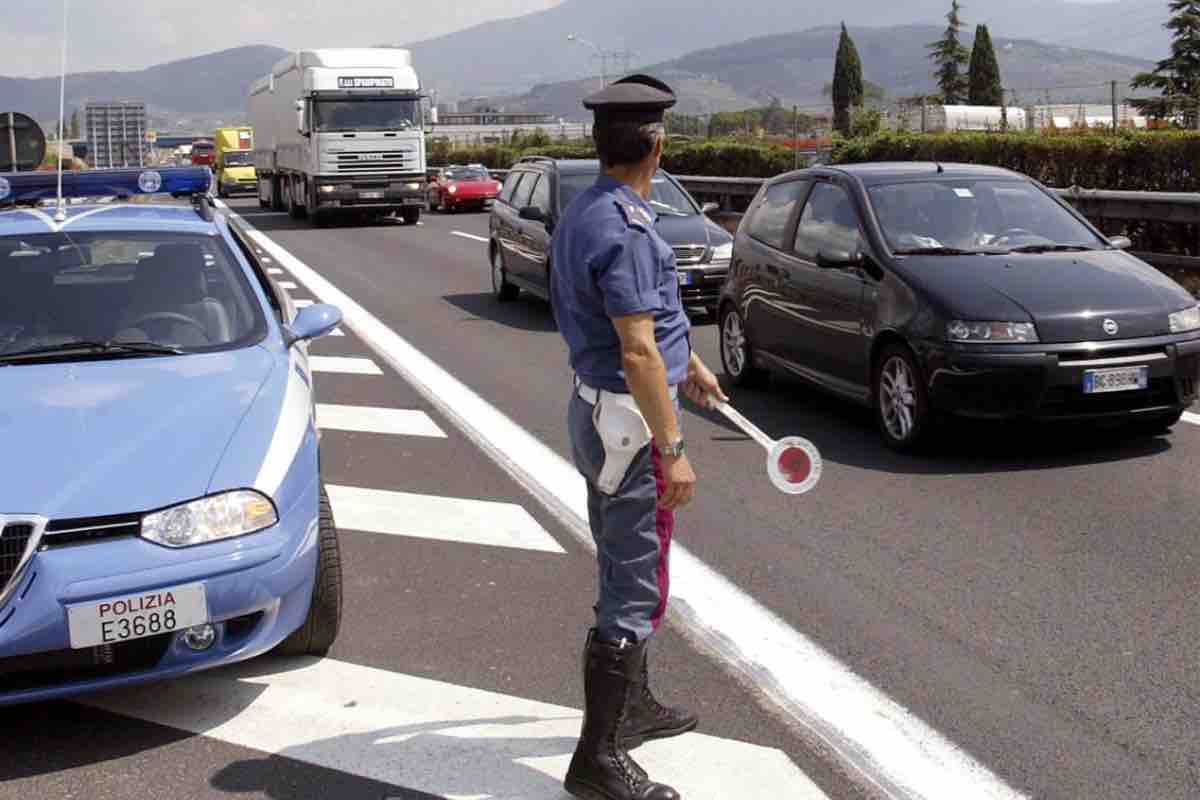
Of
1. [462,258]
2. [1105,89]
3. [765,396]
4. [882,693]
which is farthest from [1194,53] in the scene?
[882,693]

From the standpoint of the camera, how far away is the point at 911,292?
324 inches

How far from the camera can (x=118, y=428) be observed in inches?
188

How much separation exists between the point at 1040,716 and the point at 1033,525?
230 cm

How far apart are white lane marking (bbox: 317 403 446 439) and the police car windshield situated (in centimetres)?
291

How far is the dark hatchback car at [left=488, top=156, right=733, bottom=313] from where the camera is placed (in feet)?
47.4

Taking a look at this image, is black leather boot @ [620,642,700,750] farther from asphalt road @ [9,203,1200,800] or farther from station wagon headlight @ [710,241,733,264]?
station wagon headlight @ [710,241,733,264]

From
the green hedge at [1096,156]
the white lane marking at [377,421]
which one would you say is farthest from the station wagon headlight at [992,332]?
the green hedge at [1096,156]

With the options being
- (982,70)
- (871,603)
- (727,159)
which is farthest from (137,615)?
(982,70)

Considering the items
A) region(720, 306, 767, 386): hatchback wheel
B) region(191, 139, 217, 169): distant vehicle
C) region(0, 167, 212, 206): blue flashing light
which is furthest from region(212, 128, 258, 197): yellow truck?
region(0, 167, 212, 206): blue flashing light

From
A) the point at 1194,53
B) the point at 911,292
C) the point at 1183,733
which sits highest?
the point at 1194,53

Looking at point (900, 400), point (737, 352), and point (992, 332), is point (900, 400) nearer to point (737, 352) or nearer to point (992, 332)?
point (992, 332)

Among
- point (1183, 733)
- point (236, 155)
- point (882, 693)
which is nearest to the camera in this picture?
point (1183, 733)

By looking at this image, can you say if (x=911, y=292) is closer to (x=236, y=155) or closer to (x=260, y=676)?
(x=260, y=676)

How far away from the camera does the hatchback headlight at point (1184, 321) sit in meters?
8.00
